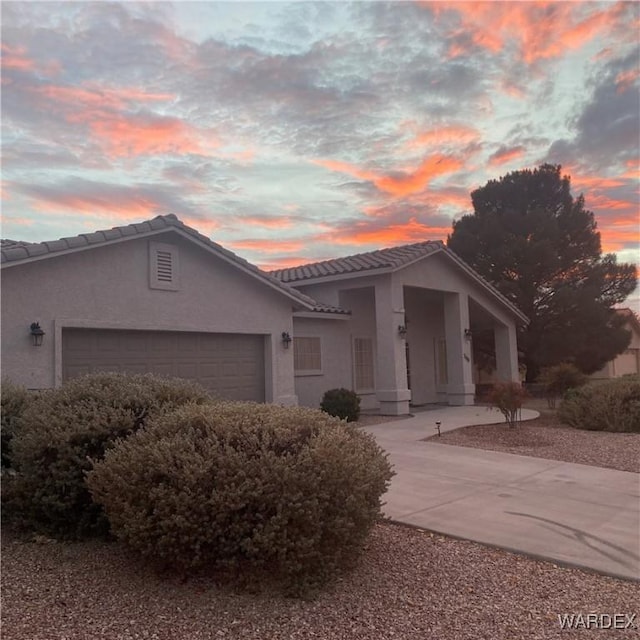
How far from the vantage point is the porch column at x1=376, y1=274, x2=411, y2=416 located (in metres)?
15.3

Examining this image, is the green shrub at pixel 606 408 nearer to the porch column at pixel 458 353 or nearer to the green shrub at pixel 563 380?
the green shrub at pixel 563 380

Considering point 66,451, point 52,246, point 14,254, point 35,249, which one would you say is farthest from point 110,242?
point 66,451

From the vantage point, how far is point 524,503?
21.5ft

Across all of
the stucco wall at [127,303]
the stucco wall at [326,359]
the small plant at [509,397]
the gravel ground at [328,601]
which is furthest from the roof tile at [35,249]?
the small plant at [509,397]

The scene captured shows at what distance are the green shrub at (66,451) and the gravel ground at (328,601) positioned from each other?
0.80 ft

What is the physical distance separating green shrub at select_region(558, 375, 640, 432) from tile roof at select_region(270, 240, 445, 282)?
5469 millimetres

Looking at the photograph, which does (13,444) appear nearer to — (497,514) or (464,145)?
(497,514)

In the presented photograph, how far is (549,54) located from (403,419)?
27.8 feet

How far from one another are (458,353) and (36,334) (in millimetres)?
12595

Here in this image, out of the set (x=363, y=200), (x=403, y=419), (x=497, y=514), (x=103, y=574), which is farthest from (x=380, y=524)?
(x=363, y=200)

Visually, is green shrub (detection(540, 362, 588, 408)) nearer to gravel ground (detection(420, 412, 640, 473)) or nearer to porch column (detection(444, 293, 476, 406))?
porch column (detection(444, 293, 476, 406))

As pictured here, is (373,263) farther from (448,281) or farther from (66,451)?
(66,451)

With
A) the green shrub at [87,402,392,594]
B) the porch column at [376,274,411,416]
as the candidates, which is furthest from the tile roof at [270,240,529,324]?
the green shrub at [87,402,392,594]

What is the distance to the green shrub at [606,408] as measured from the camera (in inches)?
483
